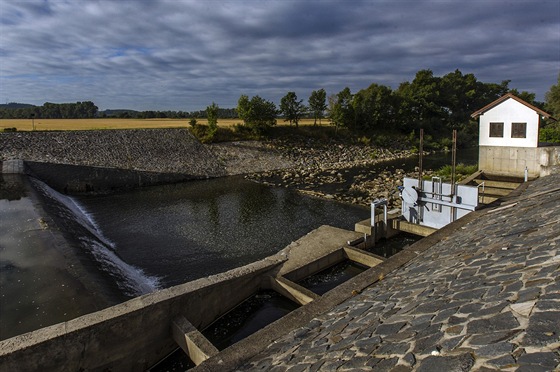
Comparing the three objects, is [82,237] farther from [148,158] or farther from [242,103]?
[242,103]

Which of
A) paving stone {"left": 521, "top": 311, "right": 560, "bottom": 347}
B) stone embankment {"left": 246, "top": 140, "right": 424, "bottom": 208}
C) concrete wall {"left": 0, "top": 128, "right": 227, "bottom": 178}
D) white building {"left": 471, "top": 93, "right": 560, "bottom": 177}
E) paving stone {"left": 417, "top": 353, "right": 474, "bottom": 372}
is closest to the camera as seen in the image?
paving stone {"left": 521, "top": 311, "right": 560, "bottom": 347}

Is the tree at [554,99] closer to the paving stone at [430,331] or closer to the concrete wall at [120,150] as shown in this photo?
the concrete wall at [120,150]

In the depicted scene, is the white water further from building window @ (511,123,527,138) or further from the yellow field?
the yellow field

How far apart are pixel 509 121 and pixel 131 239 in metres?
26.4

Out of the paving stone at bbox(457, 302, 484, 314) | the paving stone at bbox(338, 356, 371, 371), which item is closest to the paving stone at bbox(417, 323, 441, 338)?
the paving stone at bbox(457, 302, 484, 314)

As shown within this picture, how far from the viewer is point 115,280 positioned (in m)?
12.4

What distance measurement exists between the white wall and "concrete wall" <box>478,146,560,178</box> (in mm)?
387

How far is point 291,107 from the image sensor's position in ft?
191

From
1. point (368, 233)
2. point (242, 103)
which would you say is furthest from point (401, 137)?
point (368, 233)

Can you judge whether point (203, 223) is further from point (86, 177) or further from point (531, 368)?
point (531, 368)

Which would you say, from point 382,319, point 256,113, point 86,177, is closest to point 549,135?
point 256,113

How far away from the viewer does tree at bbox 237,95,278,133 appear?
168 ft

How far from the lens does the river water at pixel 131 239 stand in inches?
408

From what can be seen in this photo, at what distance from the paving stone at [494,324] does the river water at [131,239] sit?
9.28 m
